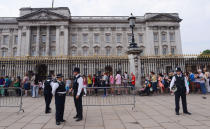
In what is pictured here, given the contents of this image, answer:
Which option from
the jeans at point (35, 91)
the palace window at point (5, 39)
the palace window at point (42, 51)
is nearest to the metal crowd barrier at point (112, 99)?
the jeans at point (35, 91)

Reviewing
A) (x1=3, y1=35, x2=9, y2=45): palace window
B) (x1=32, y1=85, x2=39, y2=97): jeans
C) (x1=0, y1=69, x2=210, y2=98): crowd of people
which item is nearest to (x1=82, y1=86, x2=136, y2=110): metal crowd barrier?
(x1=0, y1=69, x2=210, y2=98): crowd of people

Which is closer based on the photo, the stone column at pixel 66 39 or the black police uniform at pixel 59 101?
the black police uniform at pixel 59 101

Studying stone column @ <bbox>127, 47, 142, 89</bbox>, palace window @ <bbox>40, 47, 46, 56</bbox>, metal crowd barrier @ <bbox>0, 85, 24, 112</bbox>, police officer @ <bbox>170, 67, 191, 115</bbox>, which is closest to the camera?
police officer @ <bbox>170, 67, 191, 115</bbox>

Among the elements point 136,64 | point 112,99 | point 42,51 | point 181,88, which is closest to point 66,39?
point 42,51

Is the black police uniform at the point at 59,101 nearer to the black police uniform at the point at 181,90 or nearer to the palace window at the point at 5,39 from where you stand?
the black police uniform at the point at 181,90

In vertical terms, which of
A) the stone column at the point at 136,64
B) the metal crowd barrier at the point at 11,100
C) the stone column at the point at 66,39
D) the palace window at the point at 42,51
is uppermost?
the stone column at the point at 66,39

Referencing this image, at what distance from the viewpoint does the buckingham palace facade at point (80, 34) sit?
35.6 meters

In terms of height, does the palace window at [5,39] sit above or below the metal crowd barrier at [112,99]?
above

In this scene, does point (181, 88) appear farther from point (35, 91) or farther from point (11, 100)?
point (35, 91)

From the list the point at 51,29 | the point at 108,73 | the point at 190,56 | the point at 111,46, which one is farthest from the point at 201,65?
the point at 51,29

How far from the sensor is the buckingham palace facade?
35.6 meters

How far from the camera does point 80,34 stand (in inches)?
1494

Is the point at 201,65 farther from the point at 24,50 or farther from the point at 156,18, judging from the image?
the point at 24,50

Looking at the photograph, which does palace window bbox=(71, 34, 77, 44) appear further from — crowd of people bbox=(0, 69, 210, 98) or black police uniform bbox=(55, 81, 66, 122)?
black police uniform bbox=(55, 81, 66, 122)
